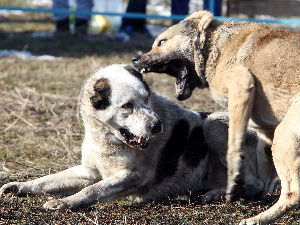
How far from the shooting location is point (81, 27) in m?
11.2

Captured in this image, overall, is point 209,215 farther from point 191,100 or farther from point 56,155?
point 191,100

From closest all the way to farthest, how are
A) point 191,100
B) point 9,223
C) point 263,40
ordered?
point 9,223 → point 263,40 → point 191,100

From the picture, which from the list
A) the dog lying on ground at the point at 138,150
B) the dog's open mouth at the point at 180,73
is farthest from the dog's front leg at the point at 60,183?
the dog's open mouth at the point at 180,73

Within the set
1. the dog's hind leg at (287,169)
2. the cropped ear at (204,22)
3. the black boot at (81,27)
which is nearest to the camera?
the dog's hind leg at (287,169)

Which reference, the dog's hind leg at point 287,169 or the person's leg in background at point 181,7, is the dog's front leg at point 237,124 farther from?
the person's leg in background at point 181,7

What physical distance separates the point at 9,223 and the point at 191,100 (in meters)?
3.85

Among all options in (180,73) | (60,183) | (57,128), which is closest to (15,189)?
(60,183)

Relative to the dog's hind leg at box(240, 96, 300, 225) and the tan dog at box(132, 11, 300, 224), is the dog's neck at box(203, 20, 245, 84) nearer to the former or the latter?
the tan dog at box(132, 11, 300, 224)

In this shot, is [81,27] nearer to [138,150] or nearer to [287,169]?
[138,150]

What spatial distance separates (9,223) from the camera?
10.2ft

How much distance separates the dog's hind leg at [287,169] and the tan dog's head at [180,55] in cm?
108

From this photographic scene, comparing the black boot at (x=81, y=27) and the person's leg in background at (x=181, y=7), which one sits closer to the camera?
the person's leg in background at (x=181, y=7)

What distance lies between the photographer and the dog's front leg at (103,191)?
3449 millimetres

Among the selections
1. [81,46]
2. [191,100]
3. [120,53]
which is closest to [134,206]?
[191,100]
